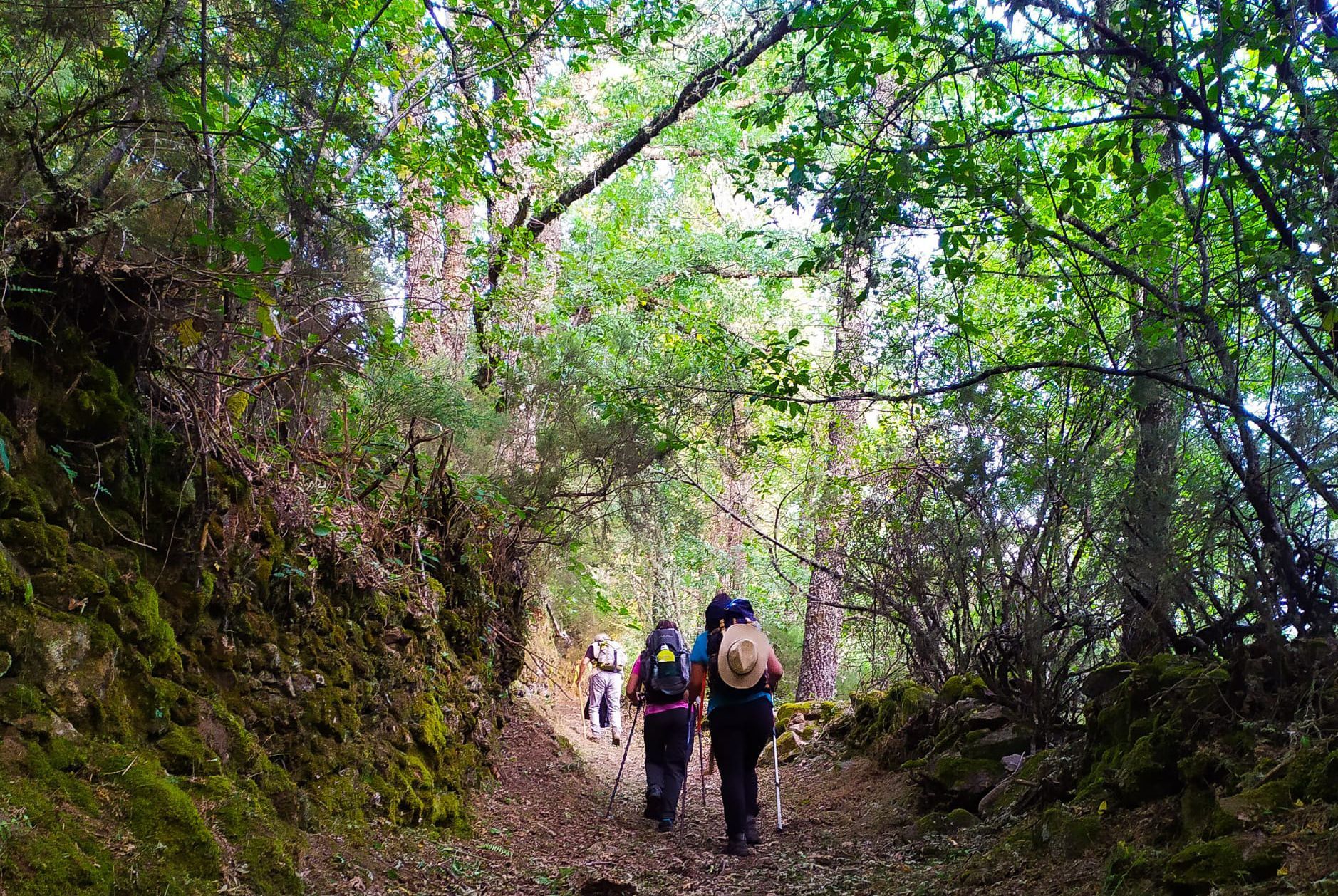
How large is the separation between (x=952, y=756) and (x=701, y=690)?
7.23 ft

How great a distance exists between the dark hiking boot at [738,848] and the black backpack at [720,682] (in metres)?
1.07

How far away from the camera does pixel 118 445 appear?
13.2ft

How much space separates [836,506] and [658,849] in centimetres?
417

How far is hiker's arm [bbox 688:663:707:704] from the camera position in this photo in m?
7.44

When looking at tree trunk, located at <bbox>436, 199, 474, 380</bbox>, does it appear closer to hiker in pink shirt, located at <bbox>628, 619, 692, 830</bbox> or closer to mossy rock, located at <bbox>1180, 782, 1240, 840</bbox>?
hiker in pink shirt, located at <bbox>628, 619, 692, 830</bbox>

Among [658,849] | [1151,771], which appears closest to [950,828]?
[1151,771]

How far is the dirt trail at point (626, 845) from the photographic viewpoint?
15.8 feet

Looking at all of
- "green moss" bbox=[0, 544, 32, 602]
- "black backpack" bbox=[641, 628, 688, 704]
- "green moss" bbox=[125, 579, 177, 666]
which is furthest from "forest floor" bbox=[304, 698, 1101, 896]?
"green moss" bbox=[0, 544, 32, 602]

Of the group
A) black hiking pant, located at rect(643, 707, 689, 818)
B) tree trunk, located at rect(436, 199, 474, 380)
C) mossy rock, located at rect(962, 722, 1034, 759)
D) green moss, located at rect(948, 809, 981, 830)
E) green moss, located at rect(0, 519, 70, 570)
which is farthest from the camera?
tree trunk, located at rect(436, 199, 474, 380)

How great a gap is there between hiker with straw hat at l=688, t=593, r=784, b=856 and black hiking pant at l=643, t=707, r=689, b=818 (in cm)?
98

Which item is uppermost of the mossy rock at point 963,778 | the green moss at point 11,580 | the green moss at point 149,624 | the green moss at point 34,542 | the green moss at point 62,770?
the green moss at point 34,542

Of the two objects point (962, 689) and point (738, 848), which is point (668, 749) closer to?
point (738, 848)

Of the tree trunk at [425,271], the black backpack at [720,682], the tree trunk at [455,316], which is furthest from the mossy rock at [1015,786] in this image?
the tree trunk at [455,316]

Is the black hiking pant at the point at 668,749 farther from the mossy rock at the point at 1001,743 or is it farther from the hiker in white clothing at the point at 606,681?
the hiker in white clothing at the point at 606,681
